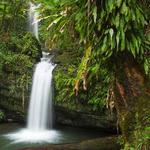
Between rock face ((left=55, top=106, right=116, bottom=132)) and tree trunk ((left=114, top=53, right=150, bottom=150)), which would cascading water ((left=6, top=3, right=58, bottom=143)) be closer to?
rock face ((left=55, top=106, right=116, bottom=132))

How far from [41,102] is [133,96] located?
576 cm

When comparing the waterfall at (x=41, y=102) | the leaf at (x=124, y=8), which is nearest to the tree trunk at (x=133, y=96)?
the leaf at (x=124, y=8)

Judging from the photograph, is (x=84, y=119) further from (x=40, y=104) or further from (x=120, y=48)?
(x=120, y=48)

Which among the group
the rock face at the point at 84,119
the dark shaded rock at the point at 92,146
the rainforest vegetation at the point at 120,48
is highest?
the rainforest vegetation at the point at 120,48

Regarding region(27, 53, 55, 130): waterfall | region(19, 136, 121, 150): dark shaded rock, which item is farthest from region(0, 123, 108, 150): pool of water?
region(19, 136, 121, 150): dark shaded rock

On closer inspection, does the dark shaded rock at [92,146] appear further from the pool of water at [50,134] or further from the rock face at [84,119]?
the rock face at [84,119]

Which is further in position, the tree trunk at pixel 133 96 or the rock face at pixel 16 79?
the rock face at pixel 16 79

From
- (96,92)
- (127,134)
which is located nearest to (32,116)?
(96,92)

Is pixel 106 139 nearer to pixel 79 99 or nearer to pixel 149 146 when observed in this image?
pixel 79 99

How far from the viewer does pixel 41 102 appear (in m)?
11.0

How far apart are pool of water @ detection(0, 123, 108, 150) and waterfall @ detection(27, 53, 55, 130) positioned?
341 mm

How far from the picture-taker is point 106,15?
5.19m

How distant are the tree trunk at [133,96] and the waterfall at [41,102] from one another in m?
5.32

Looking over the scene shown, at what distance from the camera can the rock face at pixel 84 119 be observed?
386 inches
